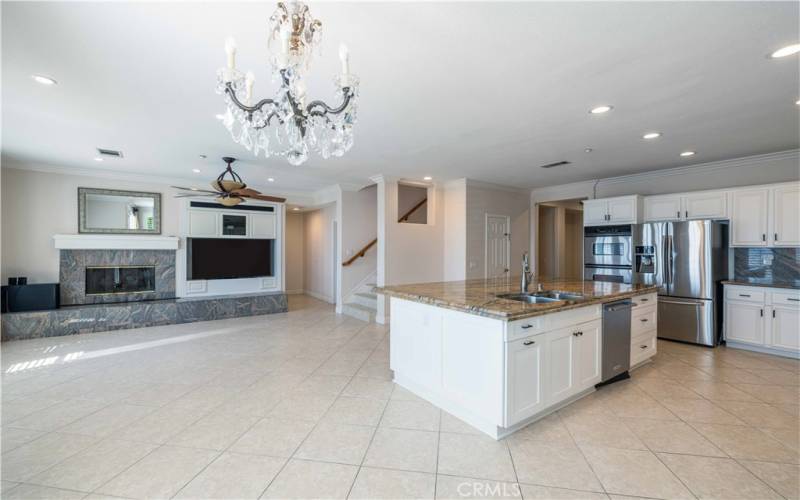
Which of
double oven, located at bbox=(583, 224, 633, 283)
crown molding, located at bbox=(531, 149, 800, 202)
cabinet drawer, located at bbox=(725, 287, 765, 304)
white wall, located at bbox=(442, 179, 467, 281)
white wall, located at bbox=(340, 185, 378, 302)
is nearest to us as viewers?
cabinet drawer, located at bbox=(725, 287, 765, 304)

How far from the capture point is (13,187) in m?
5.19

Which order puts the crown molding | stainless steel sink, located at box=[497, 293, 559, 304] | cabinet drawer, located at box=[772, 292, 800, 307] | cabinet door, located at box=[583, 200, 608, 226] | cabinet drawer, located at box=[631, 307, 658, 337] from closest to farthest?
1. stainless steel sink, located at box=[497, 293, 559, 304]
2. cabinet drawer, located at box=[631, 307, 658, 337]
3. cabinet drawer, located at box=[772, 292, 800, 307]
4. the crown molding
5. cabinet door, located at box=[583, 200, 608, 226]

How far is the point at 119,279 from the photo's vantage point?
19.3ft

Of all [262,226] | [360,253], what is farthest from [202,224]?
[360,253]

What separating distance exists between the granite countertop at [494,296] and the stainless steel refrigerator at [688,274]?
4.46 feet

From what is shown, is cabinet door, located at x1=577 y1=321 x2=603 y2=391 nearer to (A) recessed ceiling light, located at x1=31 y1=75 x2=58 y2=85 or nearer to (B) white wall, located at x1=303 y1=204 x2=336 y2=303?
(A) recessed ceiling light, located at x1=31 y1=75 x2=58 y2=85

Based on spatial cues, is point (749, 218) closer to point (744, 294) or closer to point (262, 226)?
point (744, 294)

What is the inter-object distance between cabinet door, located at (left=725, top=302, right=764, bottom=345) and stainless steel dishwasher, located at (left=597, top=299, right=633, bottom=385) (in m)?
2.33

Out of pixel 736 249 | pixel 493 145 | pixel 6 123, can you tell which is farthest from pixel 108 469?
pixel 736 249

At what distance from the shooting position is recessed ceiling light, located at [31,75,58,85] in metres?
2.50

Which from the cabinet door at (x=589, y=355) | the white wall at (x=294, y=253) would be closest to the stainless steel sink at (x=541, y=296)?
the cabinet door at (x=589, y=355)

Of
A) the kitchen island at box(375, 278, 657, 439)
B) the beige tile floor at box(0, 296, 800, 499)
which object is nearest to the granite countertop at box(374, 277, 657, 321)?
the kitchen island at box(375, 278, 657, 439)

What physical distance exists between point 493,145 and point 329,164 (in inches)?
96.8

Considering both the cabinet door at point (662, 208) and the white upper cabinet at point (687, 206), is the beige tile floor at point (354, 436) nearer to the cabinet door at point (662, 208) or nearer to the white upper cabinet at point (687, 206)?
the white upper cabinet at point (687, 206)
